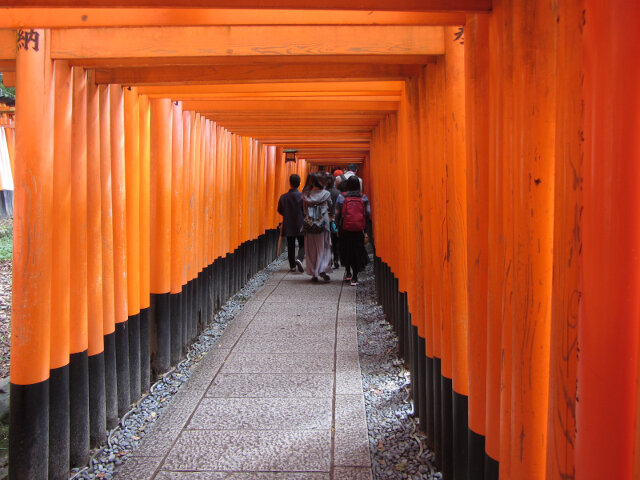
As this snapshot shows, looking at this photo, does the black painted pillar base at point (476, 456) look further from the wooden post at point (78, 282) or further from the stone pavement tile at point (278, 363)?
the stone pavement tile at point (278, 363)

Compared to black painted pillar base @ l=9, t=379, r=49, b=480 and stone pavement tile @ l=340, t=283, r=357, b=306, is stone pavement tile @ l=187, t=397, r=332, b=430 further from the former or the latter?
stone pavement tile @ l=340, t=283, r=357, b=306

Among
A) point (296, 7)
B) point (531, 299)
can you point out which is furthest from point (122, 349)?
point (531, 299)

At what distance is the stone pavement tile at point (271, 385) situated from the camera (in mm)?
5102

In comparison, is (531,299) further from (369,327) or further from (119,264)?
(369,327)

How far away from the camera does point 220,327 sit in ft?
25.3

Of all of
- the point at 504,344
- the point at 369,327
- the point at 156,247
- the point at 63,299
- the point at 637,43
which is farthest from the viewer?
the point at 369,327

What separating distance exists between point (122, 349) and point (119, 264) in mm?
640

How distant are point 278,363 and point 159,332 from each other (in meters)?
1.14

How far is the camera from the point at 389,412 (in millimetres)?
4703

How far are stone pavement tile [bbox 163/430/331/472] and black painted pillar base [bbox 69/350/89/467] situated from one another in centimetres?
53

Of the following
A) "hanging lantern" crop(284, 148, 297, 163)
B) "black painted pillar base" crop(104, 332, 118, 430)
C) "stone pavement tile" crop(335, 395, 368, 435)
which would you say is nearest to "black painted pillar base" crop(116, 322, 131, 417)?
"black painted pillar base" crop(104, 332, 118, 430)

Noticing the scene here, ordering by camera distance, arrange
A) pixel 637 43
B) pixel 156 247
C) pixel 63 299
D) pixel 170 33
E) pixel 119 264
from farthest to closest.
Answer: pixel 156 247
pixel 119 264
pixel 63 299
pixel 170 33
pixel 637 43

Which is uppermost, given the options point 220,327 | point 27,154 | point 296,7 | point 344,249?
point 296,7

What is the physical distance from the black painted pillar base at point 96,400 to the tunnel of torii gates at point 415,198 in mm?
14
